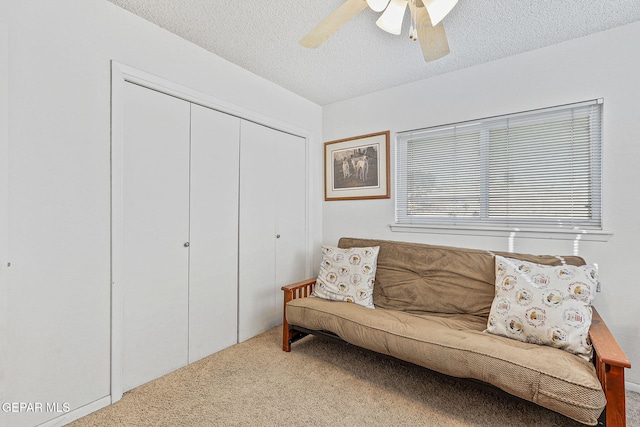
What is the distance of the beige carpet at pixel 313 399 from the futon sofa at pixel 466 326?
0.56ft

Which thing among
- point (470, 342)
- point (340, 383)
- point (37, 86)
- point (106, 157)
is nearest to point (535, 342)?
point (470, 342)

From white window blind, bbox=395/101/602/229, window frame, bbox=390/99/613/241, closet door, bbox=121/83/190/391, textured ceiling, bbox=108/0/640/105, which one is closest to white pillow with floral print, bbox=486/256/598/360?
window frame, bbox=390/99/613/241

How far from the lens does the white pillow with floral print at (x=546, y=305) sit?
1671mm

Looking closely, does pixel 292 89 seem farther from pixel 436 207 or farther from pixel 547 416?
pixel 547 416

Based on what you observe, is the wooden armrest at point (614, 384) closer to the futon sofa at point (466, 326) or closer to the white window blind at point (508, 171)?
the futon sofa at point (466, 326)

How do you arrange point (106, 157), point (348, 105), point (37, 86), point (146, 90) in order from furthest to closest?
1. point (348, 105)
2. point (146, 90)
3. point (106, 157)
4. point (37, 86)

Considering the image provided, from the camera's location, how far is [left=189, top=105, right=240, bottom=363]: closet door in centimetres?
237

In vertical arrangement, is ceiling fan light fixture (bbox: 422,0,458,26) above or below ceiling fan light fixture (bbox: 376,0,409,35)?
below

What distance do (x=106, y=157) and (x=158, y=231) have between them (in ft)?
1.89

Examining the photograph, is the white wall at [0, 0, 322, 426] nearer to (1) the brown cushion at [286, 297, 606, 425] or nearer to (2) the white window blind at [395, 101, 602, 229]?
(1) the brown cushion at [286, 297, 606, 425]

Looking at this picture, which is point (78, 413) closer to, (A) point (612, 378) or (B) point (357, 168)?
(A) point (612, 378)

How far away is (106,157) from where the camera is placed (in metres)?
1.85

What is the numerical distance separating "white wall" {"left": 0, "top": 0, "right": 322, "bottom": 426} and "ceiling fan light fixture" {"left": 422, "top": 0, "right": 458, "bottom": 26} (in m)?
1.82

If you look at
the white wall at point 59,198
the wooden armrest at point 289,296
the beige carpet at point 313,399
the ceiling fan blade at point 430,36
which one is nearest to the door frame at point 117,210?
the white wall at point 59,198
